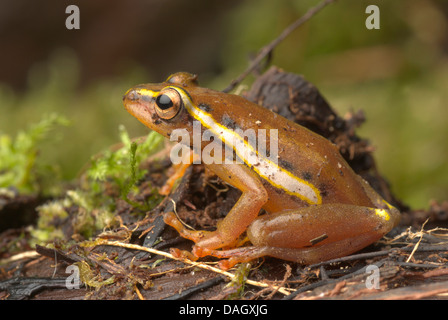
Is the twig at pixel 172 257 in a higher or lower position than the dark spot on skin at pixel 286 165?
lower

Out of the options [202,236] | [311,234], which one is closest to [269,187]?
[311,234]

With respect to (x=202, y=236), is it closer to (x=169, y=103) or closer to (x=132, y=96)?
(x=169, y=103)

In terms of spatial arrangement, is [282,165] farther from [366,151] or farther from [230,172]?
[366,151]

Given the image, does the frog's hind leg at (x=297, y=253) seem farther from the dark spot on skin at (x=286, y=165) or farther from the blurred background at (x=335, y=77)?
the blurred background at (x=335, y=77)

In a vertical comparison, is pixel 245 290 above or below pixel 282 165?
below

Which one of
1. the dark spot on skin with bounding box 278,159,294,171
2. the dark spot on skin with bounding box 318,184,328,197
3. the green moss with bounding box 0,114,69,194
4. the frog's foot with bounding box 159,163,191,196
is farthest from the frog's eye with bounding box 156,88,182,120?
the green moss with bounding box 0,114,69,194

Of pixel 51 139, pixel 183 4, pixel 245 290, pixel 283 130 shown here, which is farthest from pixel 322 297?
pixel 183 4

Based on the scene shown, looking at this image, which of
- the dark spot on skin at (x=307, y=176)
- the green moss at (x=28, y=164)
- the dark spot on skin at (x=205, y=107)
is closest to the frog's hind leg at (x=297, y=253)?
the dark spot on skin at (x=307, y=176)
